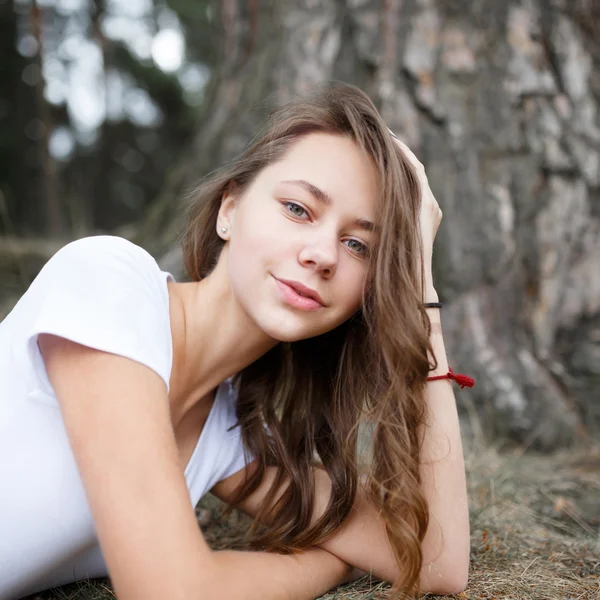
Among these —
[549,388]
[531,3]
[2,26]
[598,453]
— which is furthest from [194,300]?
[2,26]

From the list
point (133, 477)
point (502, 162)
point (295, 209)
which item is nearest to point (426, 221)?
point (295, 209)

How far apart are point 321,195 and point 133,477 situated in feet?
2.63

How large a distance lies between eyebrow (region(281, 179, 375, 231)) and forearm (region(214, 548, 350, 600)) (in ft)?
2.78

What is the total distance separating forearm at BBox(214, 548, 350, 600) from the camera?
4.59ft

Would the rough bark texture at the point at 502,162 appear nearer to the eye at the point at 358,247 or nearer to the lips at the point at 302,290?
the eye at the point at 358,247

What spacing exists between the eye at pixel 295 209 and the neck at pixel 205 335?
28 centimetres

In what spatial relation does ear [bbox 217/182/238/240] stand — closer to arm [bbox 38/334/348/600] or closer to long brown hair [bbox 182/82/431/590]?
long brown hair [bbox 182/82/431/590]

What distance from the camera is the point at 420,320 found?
1677mm

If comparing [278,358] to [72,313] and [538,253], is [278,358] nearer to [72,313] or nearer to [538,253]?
[72,313]

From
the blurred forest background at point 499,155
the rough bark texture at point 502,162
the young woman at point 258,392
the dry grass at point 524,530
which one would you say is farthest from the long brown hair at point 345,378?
the rough bark texture at point 502,162

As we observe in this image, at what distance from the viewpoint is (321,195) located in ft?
5.36

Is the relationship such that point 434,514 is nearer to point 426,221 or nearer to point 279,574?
point 279,574

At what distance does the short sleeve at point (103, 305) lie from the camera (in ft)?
4.42

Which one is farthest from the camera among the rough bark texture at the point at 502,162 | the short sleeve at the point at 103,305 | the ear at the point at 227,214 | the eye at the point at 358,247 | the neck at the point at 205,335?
the rough bark texture at the point at 502,162
